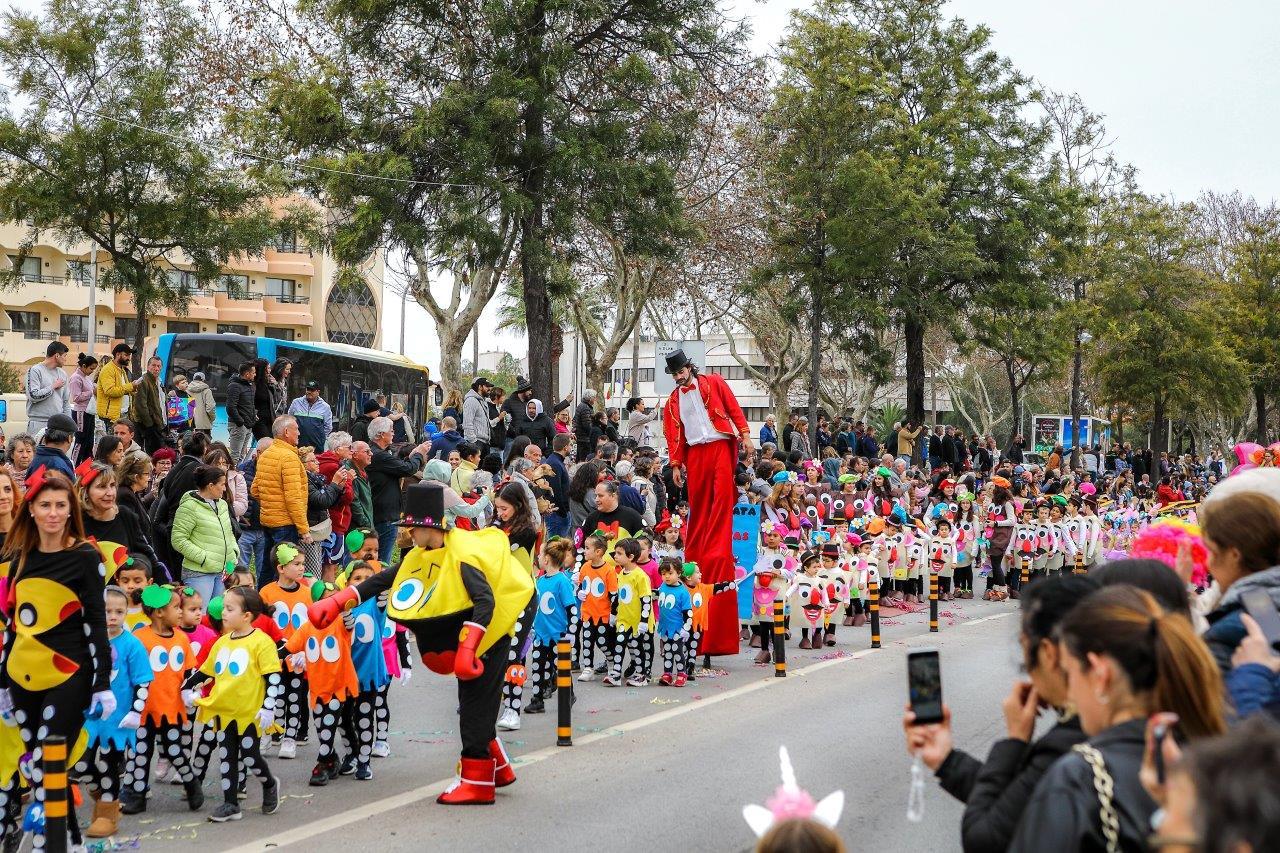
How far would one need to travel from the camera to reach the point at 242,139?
28.1m

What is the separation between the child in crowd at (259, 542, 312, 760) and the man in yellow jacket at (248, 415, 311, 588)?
399 cm

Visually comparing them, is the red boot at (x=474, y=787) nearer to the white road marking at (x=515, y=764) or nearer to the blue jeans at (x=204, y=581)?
the white road marking at (x=515, y=764)

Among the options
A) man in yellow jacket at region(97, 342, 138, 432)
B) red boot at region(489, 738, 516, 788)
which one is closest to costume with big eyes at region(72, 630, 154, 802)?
red boot at region(489, 738, 516, 788)

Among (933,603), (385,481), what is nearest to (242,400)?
(385,481)

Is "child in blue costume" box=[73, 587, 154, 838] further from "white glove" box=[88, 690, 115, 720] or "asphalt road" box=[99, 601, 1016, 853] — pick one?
"white glove" box=[88, 690, 115, 720]

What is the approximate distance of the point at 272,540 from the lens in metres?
13.7

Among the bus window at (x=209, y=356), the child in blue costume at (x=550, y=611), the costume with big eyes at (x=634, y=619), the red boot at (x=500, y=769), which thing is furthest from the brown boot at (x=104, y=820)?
the bus window at (x=209, y=356)

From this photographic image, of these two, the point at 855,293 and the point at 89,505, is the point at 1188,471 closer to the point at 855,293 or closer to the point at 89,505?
the point at 855,293

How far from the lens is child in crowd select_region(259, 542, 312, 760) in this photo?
9094 millimetres

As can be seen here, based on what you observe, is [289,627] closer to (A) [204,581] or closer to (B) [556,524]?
(A) [204,581]

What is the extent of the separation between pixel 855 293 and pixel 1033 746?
101 ft

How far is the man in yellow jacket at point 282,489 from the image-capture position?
43.8 feet

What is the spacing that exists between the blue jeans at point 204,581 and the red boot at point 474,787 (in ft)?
13.6

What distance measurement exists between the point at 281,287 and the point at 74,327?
43.0 feet
